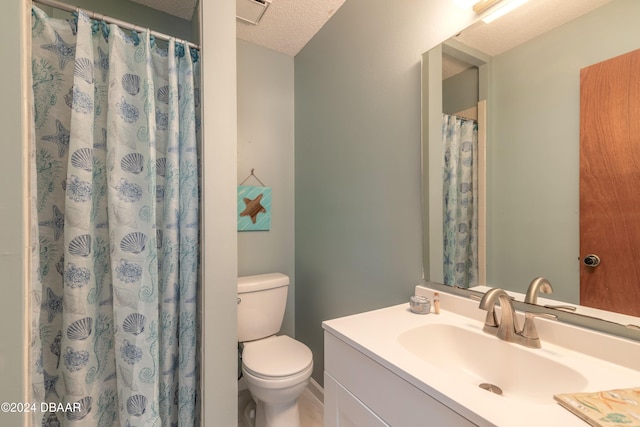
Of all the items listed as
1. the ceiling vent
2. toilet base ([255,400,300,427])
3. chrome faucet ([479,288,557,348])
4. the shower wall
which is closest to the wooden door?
chrome faucet ([479,288,557,348])

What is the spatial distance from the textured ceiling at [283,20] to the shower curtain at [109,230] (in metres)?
0.64

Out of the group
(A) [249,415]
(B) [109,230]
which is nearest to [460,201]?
(B) [109,230]

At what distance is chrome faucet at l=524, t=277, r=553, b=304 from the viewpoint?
2.59 feet

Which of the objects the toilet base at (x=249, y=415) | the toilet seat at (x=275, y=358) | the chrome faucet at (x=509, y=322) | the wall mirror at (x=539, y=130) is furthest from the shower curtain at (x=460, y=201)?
the toilet base at (x=249, y=415)

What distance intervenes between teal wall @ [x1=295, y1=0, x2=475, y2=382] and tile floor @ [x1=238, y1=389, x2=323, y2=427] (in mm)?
174

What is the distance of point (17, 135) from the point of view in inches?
18.2

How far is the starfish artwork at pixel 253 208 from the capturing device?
1955 millimetres

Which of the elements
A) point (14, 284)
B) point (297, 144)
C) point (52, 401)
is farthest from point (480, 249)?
point (52, 401)

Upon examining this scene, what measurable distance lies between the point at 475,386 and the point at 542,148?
71 centimetres

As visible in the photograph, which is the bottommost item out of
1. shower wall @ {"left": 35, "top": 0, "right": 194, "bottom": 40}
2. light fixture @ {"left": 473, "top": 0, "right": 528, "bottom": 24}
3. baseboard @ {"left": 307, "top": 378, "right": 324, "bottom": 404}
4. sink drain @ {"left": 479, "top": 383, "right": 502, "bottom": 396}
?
baseboard @ {"left": 307, "top": 378, "right": 324, "bottom": 404}

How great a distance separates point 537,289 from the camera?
0.79 metres

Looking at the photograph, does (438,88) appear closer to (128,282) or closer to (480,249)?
(480,249)

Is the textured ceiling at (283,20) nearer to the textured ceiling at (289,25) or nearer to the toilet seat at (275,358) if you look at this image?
the textured ceiling at (289,25)

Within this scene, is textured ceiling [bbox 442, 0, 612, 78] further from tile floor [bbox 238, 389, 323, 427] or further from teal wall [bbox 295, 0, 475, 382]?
tile floor [bbox 238, 389, 323, 427]
